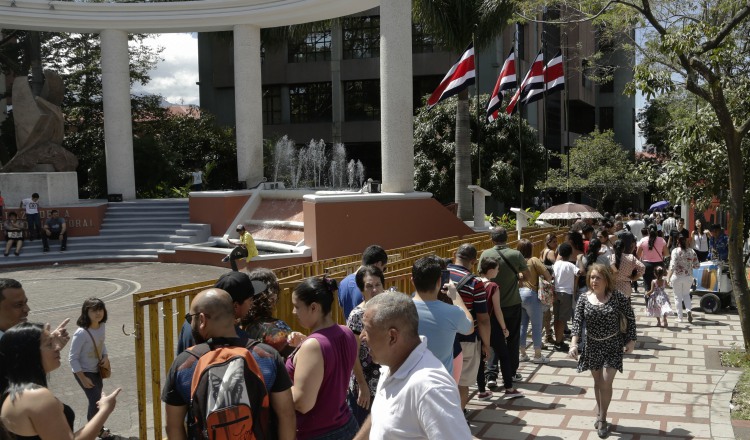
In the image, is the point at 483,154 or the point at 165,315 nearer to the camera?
the point at 165,315

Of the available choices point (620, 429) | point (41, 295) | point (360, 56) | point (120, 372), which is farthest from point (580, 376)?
point (360, 56)

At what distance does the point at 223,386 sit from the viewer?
354 centimetres

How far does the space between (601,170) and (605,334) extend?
29.4 metres

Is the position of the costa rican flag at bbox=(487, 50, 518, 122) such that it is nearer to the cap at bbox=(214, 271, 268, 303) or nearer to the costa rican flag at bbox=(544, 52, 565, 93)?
the costa rican flag at bbox=(544, 52, 565, 93)

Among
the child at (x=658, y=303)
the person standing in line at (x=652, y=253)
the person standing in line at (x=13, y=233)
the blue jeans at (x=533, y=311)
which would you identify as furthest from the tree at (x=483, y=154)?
the blue jeans at (x=533, y=311)

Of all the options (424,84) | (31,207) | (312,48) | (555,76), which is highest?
(312,48)

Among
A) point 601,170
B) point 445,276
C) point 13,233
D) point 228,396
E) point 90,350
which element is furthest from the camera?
point 601,170

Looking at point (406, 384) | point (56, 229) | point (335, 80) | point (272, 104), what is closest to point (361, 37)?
point (335, 80)

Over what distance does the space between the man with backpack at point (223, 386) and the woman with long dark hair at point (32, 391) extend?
476mm

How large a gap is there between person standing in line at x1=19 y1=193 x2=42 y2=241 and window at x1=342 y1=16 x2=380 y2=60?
22.7 m

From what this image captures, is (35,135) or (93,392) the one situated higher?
(35,135)

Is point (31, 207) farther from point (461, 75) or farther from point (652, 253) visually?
point (652, 253)

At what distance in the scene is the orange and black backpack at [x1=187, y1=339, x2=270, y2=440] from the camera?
352 centimetres

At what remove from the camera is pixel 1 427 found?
353 centimetres
